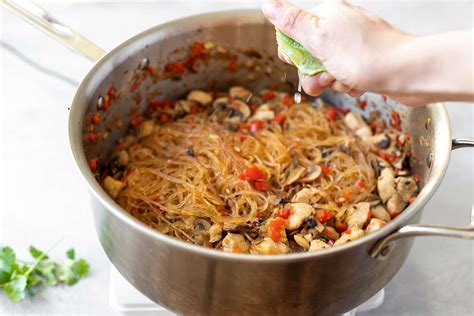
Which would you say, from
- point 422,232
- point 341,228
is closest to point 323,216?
point 341,228

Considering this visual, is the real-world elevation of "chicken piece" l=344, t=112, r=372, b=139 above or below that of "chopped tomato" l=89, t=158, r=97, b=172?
above

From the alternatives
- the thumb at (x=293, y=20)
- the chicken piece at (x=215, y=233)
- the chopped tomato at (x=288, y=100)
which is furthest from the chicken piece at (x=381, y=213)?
the thumb at (x=293, y=20)

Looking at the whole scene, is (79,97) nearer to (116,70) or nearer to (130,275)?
(116,70)

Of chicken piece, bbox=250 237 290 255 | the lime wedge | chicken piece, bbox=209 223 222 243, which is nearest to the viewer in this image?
the lime wedge

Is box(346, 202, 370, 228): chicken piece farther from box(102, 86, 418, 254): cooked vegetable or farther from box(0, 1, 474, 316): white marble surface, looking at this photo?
box(0, 1, 474, 316): white marble surface

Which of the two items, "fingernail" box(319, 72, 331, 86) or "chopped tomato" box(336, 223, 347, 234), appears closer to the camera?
"fingernail" box(319, 72, 331, 86)

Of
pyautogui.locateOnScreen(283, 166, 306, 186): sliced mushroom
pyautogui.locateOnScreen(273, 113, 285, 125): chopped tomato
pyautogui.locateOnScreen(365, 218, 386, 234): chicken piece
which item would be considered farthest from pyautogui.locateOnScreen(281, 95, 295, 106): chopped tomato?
pyautogui.locateOnScreen(365, 218, 386, 234): chicken piece
